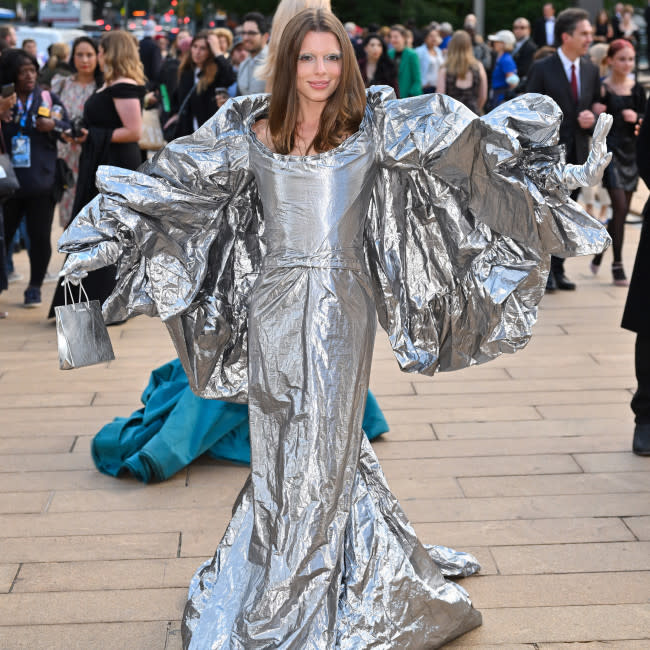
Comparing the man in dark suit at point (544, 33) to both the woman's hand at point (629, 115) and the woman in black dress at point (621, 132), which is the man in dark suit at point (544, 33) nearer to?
the woman in black dress at point (621, 132)

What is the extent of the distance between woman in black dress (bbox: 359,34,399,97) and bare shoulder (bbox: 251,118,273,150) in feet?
36.4

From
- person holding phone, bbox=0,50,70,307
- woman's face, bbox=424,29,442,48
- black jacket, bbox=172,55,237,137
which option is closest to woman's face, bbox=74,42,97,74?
person holding phone, bbox=0,50,70,307

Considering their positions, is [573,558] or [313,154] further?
[573,558]

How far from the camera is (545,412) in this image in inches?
Answer: 214

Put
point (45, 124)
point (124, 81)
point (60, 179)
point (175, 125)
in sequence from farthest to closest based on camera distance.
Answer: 1. point (175, 125)
2. point (60, 179)
3. point (45, 124)
4. point (124, 81)

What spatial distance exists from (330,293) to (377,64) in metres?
11.8

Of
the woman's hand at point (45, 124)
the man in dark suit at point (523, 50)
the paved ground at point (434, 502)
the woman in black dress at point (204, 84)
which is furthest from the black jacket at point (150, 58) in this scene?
the paved ground at point (434, 502)

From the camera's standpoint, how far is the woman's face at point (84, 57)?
815 cm

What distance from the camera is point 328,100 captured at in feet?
9.87

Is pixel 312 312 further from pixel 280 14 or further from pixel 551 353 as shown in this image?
pixel 551 353

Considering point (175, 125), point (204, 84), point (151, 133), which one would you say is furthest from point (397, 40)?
point (204, 84)

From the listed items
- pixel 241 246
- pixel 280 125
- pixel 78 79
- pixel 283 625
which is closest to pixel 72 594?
pixel 283 625

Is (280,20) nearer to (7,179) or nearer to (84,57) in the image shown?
(7,179)

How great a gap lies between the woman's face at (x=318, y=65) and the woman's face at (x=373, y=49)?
11503 millimetres
